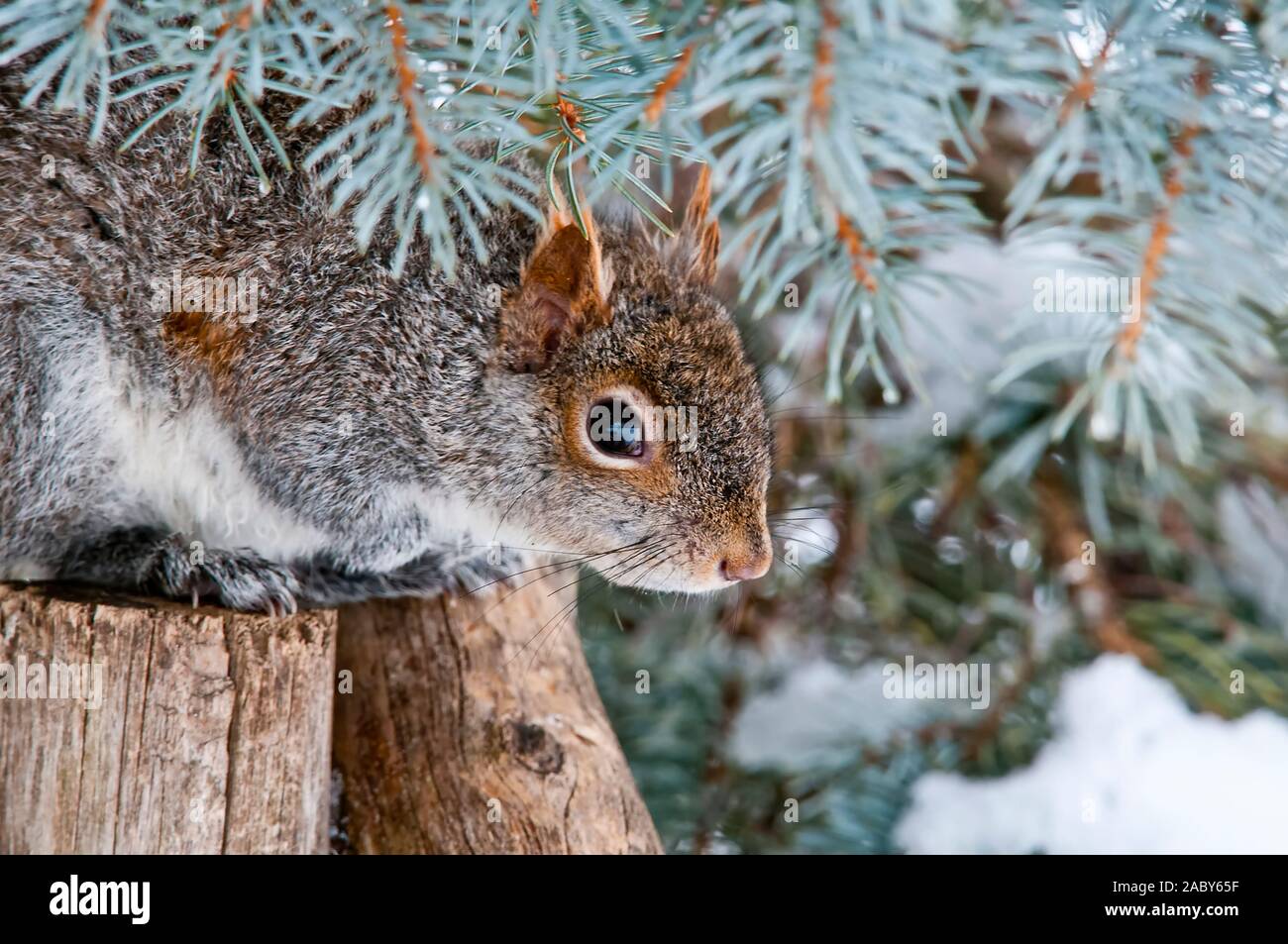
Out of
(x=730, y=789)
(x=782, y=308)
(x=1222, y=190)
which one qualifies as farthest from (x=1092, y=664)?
(x=1222, y=190)

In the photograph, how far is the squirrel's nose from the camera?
1354mm

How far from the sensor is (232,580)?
141 cm

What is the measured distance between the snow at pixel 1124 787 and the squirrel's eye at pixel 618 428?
0.69 meters

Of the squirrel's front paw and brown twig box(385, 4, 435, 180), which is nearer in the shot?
brown twig box(385, 4, 435, 180)

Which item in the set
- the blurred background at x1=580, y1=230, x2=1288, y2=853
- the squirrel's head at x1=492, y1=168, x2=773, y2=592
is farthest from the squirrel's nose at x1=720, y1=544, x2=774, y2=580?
the blurred background at x1=580, y1=230, x2=1288, y2=853

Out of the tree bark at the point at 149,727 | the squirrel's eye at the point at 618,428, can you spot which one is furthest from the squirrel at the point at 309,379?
the tree bark at the point at 149,727

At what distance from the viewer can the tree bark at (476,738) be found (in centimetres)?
145

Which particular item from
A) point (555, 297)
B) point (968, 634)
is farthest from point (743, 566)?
point (968, 634)

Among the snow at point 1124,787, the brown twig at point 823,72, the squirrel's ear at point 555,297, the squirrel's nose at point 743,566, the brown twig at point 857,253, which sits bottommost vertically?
the snow at point 1124,787

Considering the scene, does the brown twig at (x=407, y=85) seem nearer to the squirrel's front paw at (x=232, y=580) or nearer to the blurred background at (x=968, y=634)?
the squirrel's front paw at (x=232, y=580)

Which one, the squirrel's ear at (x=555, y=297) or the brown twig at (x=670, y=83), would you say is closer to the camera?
the brown twig at (x=670, y=83)

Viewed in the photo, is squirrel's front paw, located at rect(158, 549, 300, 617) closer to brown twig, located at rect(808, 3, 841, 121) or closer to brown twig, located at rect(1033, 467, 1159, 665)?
brown twig, located at rect(808, 3, 841, 121)

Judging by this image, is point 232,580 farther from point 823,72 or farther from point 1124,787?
point 1124,787

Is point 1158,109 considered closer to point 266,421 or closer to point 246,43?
point 246,43
